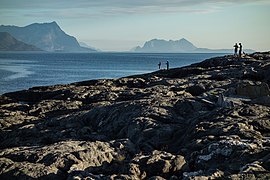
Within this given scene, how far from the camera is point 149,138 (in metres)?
17.6

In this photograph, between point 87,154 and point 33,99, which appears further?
point 33,99

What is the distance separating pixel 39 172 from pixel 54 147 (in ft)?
8.31

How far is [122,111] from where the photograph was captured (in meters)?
21.6

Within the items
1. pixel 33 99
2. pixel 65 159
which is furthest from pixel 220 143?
pixel 33 99

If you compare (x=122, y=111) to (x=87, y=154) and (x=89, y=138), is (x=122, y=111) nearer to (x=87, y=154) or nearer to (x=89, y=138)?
(x=89, y=138)

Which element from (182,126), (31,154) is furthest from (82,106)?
(31,154)

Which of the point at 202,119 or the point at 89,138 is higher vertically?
the point at 202,119

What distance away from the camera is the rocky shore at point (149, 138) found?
1269 centimetres

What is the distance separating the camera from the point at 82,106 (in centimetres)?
2869

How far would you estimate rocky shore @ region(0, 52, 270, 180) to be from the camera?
12.7 m

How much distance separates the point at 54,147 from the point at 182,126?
6924 mm

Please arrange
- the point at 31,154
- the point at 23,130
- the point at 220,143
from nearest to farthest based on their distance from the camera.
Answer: the point at 220,143 < the point at 31,154 < the point at 23,130

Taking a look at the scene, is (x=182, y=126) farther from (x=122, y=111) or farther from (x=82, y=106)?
(x=82, y=106)

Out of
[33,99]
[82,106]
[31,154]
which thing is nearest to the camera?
[31,154]
